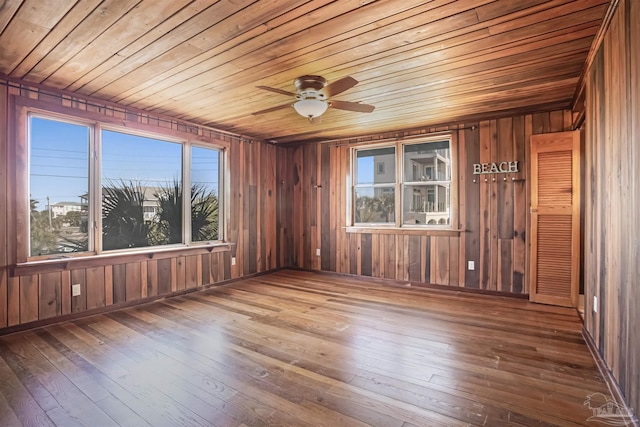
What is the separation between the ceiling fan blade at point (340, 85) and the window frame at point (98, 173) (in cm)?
278

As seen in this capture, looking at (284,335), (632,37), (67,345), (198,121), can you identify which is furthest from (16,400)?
(632,37)

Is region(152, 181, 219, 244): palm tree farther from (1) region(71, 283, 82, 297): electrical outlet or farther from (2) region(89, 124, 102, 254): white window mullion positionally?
(1) region(71, 283, 82, 297): electrical outlet

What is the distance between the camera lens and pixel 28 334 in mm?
3154

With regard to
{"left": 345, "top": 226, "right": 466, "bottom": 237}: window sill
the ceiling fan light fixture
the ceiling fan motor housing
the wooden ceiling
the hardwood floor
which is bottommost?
the hardwood floor

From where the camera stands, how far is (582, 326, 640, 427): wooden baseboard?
1.85 meters

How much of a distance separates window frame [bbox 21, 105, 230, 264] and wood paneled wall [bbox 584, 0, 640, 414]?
4684mm

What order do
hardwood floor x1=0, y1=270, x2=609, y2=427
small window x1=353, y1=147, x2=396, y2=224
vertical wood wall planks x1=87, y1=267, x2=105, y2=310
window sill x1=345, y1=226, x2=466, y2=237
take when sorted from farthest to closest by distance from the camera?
small window x1=353, y1=147, x2=396, y2=224 → window sill x1=345, y1=226, x2=466, y2=237 → vertical wood wall planks x1=87, y1=267, x2=105, y2=310 → hardwood floor x1=0, y1=270, x2=609, y2=427

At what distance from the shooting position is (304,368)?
247 centimetres

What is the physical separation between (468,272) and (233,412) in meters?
3.94

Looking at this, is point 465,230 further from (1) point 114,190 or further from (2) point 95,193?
(2) point 95,193

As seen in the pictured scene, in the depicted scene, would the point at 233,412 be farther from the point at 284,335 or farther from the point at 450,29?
the point at 450,29

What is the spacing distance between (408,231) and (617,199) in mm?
3184

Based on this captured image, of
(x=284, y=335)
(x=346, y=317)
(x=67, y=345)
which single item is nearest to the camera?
(x=67, y=345)

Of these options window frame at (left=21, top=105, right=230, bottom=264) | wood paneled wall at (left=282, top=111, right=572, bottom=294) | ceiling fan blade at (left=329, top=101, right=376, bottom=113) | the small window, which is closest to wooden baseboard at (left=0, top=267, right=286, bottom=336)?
window frame at (left=21, top=105, right=230, bottom=264)
